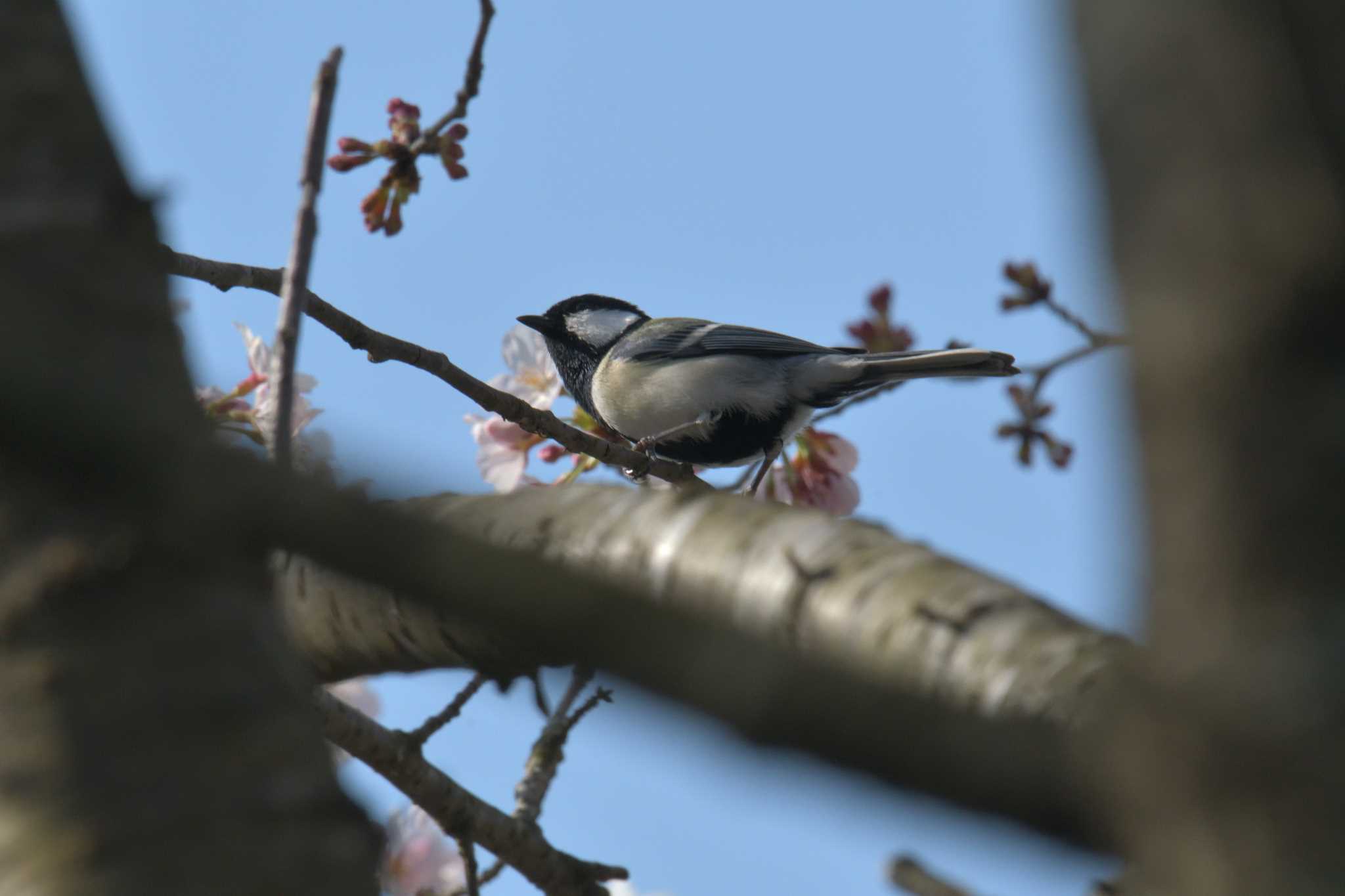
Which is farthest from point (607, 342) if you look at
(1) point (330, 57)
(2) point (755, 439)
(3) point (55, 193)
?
(3) point (55, 193)

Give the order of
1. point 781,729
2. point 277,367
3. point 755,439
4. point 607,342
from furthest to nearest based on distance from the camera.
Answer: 1. point 607,342
2. point 755,439
3. point 277,367
4. point 781,729

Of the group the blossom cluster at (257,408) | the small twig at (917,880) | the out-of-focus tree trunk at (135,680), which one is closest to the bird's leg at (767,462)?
the blossom cluster at (257,408)

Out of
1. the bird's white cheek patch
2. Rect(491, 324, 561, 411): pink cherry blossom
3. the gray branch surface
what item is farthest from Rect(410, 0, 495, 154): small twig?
the bird's white cheek patch

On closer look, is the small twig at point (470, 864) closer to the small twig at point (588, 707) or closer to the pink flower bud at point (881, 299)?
the small twig at point (588, 707)

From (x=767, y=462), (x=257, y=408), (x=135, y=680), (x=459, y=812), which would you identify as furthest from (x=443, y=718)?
(x=767, y=462)

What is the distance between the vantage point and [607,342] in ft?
22.8

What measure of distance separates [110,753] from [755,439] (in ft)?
16.0

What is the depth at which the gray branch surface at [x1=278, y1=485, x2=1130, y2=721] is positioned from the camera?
1.08m

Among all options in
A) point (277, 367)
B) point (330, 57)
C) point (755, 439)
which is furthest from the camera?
point (755, 439)

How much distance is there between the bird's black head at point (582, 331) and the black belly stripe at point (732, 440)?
50 centimetres

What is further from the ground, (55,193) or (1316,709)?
(55,193)

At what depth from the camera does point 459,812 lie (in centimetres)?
290

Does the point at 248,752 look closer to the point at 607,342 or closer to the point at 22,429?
the point at 22,429

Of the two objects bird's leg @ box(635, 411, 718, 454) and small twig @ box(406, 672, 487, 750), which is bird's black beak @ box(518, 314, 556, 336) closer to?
bird's leg @ box(635, 411, 718, 454)
